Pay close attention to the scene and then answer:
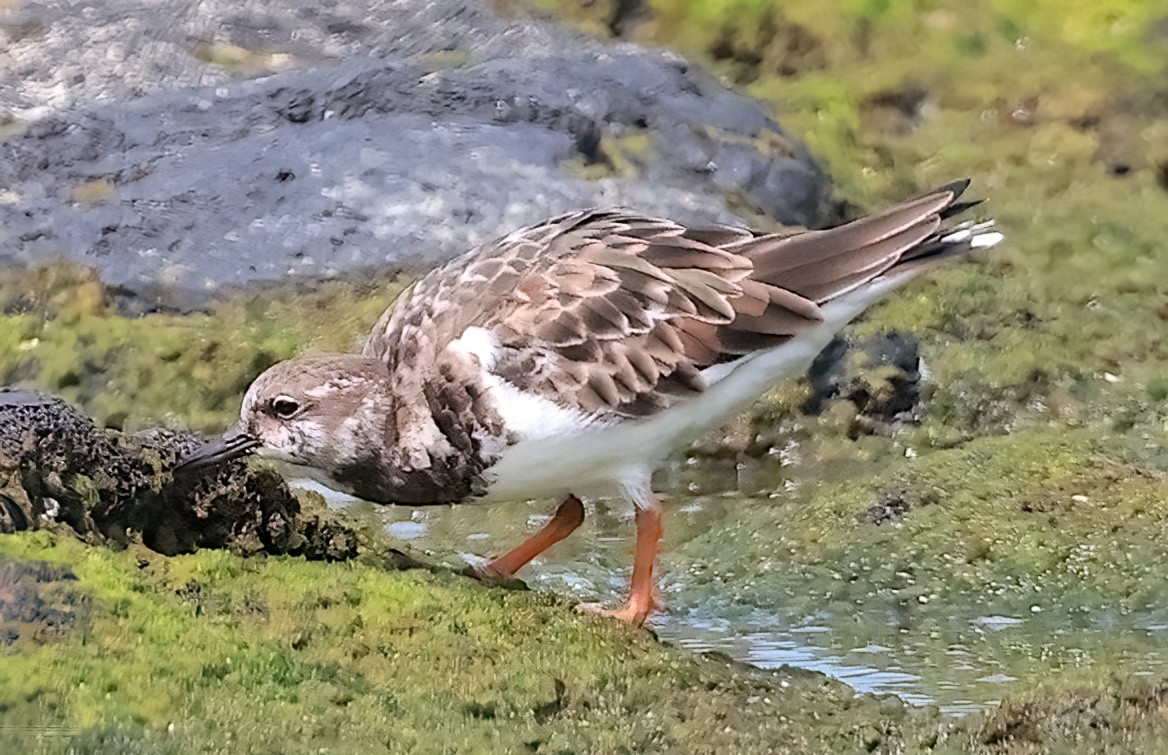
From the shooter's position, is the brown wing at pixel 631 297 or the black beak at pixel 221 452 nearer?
the black beak at pixel 221 452

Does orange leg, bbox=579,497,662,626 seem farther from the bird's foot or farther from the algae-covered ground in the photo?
the algae-covered ground

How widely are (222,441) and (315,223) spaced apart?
3293 mm

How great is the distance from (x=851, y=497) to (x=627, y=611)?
1.66 metres

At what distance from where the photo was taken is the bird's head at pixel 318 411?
4938 mm

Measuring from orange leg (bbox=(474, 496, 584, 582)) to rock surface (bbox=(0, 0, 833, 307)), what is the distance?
266 centimetres

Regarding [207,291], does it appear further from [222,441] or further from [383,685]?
[383,685]

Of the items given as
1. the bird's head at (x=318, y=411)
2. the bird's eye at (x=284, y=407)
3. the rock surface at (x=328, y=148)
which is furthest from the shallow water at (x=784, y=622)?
the rock surface at (x=328, y=148)

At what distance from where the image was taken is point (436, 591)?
4.41m

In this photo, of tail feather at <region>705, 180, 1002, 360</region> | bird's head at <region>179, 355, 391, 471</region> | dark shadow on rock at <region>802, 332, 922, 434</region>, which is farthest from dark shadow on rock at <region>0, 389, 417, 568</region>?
dark shadow on rock at <region>802, 332, 922, 434</region>

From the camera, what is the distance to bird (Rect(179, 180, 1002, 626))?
189 inches

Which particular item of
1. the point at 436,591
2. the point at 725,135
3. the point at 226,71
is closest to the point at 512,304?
the point at 436,591

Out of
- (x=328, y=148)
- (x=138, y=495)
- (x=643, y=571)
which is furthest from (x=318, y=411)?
(x=328, y=148)

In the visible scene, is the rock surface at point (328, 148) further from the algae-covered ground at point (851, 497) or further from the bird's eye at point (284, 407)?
the bird's eye at point (284, 407)

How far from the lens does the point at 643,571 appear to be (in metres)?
5.07
